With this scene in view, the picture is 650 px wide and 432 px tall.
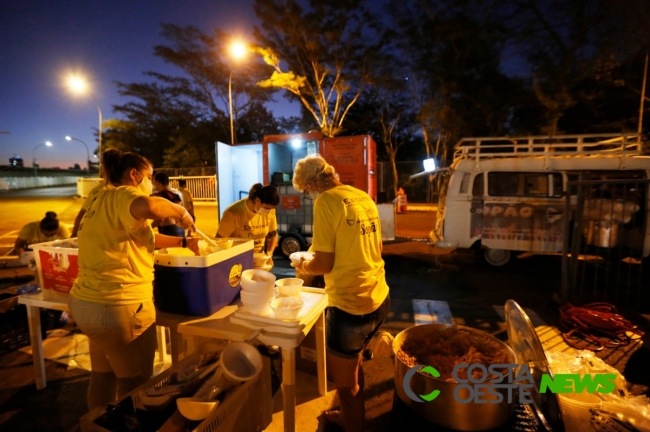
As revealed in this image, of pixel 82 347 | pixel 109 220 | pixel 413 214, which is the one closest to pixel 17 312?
pixel 82 347

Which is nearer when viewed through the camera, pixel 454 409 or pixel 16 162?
pixel 454 409

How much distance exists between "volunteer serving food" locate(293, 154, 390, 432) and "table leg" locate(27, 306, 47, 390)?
7.83ft

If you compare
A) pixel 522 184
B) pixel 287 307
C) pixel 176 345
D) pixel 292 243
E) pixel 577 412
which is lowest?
pixel 577 412

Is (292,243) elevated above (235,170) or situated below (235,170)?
below

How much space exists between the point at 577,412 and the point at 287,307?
200 cm

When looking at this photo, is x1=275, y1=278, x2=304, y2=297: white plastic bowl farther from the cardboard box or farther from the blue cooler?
the cardboard box

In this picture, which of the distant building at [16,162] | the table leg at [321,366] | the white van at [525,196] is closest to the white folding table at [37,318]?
the table leg at [321,366]

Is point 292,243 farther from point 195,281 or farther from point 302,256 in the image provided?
point 195,281

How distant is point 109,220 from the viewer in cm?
191

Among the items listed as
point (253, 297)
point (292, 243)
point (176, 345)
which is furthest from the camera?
point (292, 243)

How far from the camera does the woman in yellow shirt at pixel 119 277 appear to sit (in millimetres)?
1907

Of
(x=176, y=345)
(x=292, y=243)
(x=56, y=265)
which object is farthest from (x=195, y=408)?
(x=292, y=243)

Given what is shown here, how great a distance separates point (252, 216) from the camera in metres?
3.52

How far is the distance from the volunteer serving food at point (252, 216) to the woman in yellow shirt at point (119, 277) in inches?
49.2
